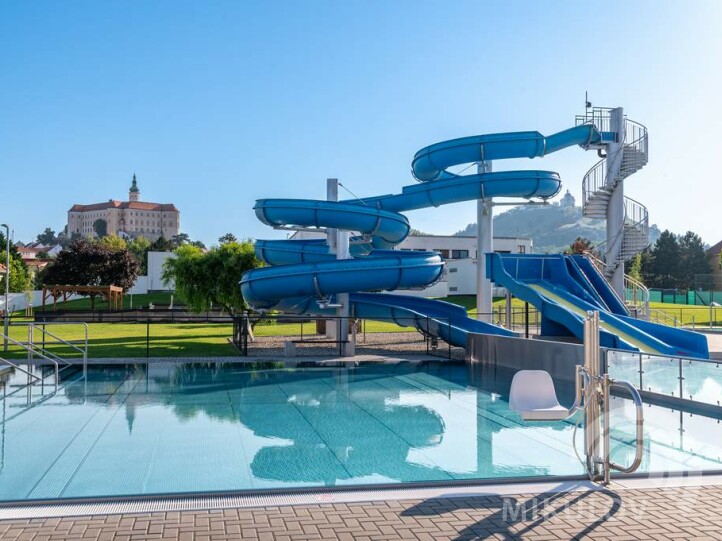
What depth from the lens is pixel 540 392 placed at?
23.5 feet

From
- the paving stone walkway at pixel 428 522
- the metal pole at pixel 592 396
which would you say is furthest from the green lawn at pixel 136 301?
the paving stone walkway at pixel 428 522

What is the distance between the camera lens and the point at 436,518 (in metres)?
Answer: 5.59

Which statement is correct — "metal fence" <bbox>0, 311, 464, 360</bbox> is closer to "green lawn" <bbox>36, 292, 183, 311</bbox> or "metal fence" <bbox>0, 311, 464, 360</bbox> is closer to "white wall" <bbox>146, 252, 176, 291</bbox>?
"green lawn" <bbox>36, 292, 183, 311</bbox>

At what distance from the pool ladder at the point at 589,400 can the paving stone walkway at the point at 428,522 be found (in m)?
0.70

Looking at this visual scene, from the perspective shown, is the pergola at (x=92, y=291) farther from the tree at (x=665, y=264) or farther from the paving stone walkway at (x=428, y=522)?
the tree at (x=665, y=264)

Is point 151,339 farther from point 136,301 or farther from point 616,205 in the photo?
point 136,301

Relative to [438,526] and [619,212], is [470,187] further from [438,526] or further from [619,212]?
[438,526]

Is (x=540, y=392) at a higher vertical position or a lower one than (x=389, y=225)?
lower

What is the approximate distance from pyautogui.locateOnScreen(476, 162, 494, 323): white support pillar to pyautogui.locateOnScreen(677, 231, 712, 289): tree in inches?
2514

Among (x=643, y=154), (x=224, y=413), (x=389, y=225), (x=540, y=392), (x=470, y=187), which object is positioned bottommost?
(x=224, y=413)

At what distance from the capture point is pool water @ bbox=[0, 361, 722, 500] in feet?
24.8

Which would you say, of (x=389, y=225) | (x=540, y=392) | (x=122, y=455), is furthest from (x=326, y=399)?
(x=389, y=225)

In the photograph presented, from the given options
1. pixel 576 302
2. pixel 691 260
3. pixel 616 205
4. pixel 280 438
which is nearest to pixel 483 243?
pixel 576 302

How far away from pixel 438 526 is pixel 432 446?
3902 mm
